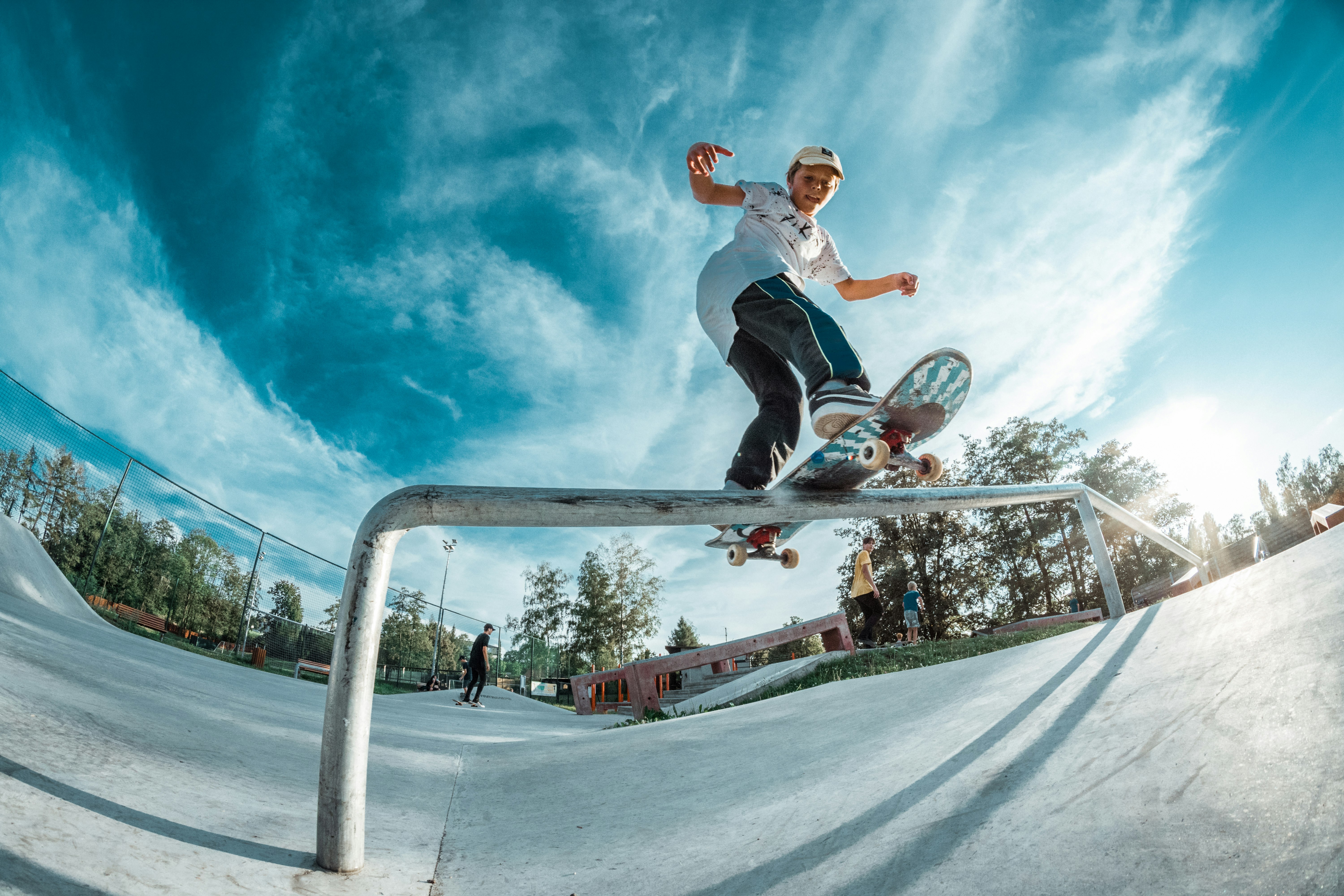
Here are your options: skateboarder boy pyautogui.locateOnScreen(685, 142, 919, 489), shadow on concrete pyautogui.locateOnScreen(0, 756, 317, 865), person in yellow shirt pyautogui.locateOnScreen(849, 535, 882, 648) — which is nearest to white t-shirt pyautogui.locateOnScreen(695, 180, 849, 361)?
skateboarder boy pyautogui.locateOnScreen(685, 142, 919, 489)

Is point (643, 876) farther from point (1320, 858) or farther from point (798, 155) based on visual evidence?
point (798, 155)

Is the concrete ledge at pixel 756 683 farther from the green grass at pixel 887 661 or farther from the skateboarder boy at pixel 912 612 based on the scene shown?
the skateboarder boy at pixel 912 612

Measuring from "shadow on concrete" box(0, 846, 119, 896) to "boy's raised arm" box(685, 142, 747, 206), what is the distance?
2.93 metres

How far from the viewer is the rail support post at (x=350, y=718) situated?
1.14 meters

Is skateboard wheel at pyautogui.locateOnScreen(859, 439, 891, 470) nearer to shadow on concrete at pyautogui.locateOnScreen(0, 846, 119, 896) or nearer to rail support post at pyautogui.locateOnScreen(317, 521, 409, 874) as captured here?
rail support post at pyautogui.locateOnScreen(317, 521, 409, 874)

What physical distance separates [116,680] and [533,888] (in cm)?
234

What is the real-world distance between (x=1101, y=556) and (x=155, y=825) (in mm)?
4042

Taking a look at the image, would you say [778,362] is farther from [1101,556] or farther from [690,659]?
[690,659]

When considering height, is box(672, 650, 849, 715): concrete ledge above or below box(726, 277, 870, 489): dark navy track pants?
below

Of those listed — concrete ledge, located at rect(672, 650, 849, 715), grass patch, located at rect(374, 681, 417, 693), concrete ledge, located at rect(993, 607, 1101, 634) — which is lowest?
grass patch, located at rect(374, 681, 417, 693)

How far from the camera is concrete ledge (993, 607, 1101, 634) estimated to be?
10.1m

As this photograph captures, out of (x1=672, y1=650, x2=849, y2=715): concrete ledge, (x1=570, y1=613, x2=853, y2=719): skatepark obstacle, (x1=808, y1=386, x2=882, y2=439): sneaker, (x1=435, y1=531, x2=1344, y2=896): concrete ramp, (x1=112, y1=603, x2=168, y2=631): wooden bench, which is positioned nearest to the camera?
(x1=435, y1=531, x2=1344, y2=896): concrete ramp

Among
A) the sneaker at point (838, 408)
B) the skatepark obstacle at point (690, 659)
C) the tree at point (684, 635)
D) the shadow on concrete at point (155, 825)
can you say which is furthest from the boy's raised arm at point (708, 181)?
the tree at point (684, 635)

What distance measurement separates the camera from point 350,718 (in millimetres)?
1150
